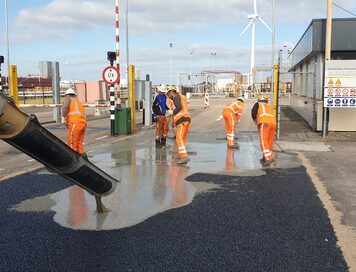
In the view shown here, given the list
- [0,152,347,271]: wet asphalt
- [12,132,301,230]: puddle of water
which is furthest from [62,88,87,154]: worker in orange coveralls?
[0,152,347,271]: wet asphalt

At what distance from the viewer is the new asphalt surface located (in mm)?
4105

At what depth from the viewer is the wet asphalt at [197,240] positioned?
411 centimetres

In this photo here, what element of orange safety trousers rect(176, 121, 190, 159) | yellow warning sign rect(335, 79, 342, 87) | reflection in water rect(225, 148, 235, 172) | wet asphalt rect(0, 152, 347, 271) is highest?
yellow warning sign rect(335, 79, 342, 87)

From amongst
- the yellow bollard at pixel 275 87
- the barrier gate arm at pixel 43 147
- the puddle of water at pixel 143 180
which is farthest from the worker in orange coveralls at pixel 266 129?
the barrier gate arm at pixel 43 147

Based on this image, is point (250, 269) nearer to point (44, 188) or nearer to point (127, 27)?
point (44, 188)

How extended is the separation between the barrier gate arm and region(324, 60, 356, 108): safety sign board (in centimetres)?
996

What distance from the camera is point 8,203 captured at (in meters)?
6.26

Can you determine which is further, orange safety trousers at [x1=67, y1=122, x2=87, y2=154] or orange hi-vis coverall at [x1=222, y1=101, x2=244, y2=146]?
orange hi-vis coverall at [x1=222, y1=101, x2=244, y2=146]

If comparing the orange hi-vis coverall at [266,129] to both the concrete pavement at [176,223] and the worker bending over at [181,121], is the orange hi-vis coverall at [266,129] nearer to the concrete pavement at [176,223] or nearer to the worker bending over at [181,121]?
the concrete pavement at [176,223]

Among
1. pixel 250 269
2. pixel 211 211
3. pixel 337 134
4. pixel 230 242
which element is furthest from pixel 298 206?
pixel 337 134

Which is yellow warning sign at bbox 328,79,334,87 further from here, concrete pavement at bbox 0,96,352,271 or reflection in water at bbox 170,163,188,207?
reflection in water at bbox 170,163,188,207

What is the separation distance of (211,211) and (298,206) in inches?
50.8

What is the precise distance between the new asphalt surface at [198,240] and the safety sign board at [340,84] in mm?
7591

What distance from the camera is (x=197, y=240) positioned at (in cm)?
471
